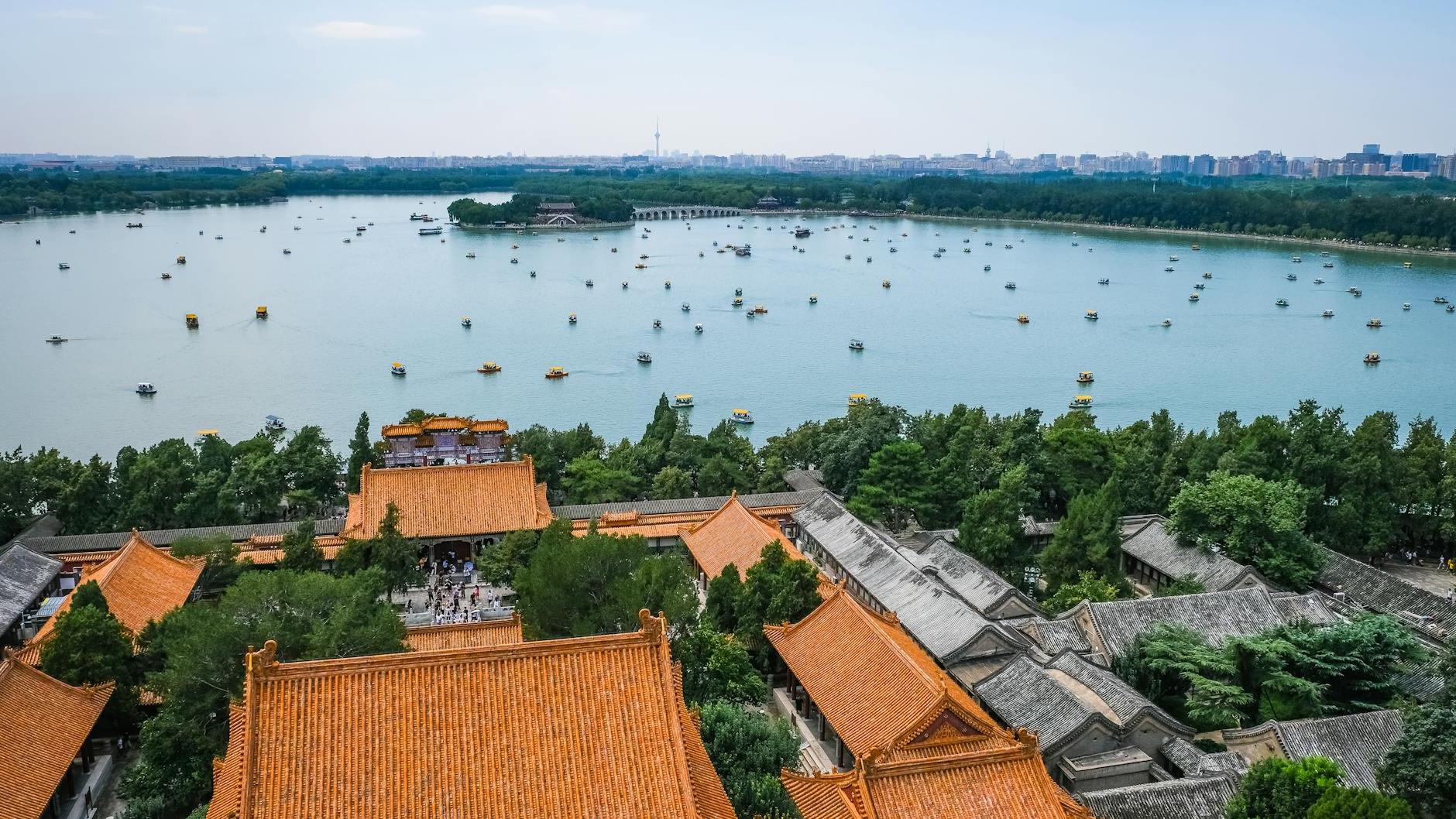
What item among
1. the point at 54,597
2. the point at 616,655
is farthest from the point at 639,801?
the point at 54,597

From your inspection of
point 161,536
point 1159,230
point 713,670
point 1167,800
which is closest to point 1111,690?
point 1167,800

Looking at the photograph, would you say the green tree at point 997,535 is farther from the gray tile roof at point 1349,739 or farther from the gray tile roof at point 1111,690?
the gray tile roof at point 1349,739

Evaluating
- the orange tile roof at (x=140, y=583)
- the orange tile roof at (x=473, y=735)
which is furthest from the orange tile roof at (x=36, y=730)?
the orange tile roof at (x=473, y=735)

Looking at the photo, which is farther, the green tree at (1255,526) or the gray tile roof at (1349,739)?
the green tree at (1255,526)

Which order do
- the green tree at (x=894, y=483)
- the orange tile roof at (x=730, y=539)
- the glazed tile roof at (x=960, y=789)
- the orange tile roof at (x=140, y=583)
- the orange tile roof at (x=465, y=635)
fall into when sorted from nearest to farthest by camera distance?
1. the glazed tile roof at (x=960, y=789)
2. the orange tile roof at (x=465, y=635)
3. the orange tile roof at (x=140, y=583)
4. the orange tile roof at (x=730, y=539)
5. the green tree at (x=894, y=483)

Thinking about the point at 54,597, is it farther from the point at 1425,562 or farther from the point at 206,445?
the point at 1425,562

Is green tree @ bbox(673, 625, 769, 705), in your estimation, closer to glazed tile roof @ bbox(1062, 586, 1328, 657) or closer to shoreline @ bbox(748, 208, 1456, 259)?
glazed tile roof @ bbox(1062, 586, 1328, 657)

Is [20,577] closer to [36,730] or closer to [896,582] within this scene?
[36,730]
